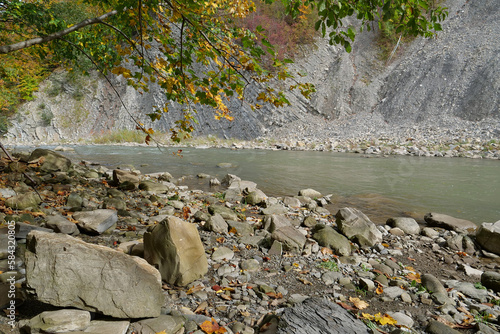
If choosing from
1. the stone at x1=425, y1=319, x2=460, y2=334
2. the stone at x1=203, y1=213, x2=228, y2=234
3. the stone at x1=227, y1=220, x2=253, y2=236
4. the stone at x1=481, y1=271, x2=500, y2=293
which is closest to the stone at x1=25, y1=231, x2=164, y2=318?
the stone at x1=203, y1=213, x2=228, y2=234

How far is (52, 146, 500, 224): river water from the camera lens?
257 inches

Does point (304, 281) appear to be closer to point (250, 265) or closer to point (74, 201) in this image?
point (250, 265)

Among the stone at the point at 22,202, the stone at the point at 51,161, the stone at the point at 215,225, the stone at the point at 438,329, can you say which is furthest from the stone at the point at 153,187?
Result: the stone at the point at 438,329

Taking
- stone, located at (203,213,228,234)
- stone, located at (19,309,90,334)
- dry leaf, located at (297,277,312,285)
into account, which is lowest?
dry leaf, located at (297,277,312,285)

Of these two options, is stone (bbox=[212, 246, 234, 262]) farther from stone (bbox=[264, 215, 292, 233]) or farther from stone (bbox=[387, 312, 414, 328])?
stone (bbox=[387, 312, 414, 328])

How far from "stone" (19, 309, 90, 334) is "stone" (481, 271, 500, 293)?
4.21 metres

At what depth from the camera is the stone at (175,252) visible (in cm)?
262

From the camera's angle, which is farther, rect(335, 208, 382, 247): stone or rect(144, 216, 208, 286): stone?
rect(335, 208, 382, 247): stone

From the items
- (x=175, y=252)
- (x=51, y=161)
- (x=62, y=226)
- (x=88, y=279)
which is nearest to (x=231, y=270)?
(x=175, y=252)

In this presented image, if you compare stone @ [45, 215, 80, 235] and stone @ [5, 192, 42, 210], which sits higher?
stone @ [5, 192, 42, 210]

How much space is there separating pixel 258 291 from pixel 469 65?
2709cm

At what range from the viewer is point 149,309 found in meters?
2.03

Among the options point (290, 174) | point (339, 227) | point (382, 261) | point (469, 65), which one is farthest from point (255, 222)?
point (469, 65)

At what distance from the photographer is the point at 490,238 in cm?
423
